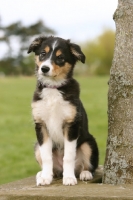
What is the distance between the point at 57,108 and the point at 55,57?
0.51 m

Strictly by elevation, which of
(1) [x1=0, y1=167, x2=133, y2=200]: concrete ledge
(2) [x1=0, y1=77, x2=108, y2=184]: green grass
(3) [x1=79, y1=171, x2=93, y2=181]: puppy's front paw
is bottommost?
(2) [x1=0, y1=77, x2=108, y2=184]: green grass

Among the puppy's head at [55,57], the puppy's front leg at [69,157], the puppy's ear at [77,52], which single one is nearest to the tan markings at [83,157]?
the puppy's front leg at [69,157]

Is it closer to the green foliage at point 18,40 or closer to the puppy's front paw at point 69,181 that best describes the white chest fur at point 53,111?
the puppy's front paw at point 69,181

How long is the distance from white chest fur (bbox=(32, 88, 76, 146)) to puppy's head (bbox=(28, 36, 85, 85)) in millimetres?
204

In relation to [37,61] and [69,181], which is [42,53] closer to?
[37,61]

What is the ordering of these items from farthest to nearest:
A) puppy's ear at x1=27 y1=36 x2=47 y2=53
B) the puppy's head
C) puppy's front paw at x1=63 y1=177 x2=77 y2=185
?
puppy's ear at x1=27 y1=36 x2=47 y2=53 → the puppy's head → puppy's front paw at x1=63 y1=177 x2=77 y2=185

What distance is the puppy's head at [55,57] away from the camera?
4.50m

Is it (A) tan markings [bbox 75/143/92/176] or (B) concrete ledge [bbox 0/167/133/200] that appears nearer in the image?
(B) concrete ledge [bbox 0/167/133/200]

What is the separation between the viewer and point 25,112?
49.4 ft

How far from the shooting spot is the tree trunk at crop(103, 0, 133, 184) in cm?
424

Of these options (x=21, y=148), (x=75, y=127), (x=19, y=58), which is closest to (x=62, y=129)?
(x=75, y=127)

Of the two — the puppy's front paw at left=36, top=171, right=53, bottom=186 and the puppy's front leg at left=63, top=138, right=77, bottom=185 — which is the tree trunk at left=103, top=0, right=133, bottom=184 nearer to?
A: the puppy's front leg at left=63, top=138, right=77, bottom=185

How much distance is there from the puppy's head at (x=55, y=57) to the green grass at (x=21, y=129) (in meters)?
1.19

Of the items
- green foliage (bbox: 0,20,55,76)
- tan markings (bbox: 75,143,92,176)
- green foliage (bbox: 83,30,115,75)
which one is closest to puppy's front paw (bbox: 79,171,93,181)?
tan markings (bbox: 75,143,92,176)
